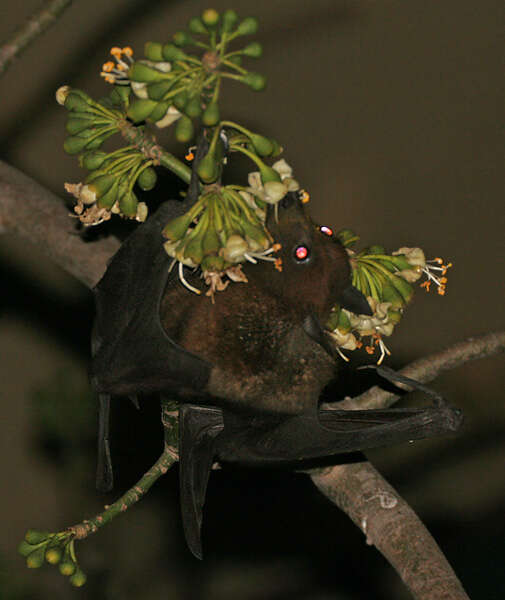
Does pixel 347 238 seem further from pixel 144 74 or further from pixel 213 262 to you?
pixel 144 74

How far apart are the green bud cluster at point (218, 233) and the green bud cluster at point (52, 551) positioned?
0.76m

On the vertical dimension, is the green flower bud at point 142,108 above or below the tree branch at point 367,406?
above

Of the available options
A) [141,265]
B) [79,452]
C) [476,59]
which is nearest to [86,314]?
[79,452]

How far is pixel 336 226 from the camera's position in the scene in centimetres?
415

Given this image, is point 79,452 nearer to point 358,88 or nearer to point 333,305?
point 358,88

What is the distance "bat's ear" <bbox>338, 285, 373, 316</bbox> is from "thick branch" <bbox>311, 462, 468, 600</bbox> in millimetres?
615

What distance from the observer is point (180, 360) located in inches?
60.2

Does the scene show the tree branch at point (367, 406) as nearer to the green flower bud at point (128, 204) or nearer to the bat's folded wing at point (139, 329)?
the bat's folded wing at point (139, 329)

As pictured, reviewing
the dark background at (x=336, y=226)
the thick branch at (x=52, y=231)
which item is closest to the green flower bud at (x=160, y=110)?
the thick branch at (x=52, y=231)

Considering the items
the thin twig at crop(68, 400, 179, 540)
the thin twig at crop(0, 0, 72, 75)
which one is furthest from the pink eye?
the thin twig at crop(0, 0, 72, 75)

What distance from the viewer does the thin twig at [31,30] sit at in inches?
80.7

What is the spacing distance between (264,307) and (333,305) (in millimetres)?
129

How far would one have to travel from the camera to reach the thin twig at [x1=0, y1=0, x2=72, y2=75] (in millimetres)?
2049

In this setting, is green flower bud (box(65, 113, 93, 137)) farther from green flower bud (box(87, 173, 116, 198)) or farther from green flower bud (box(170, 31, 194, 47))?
green flower bud (box(170, 31, 194, 47))
